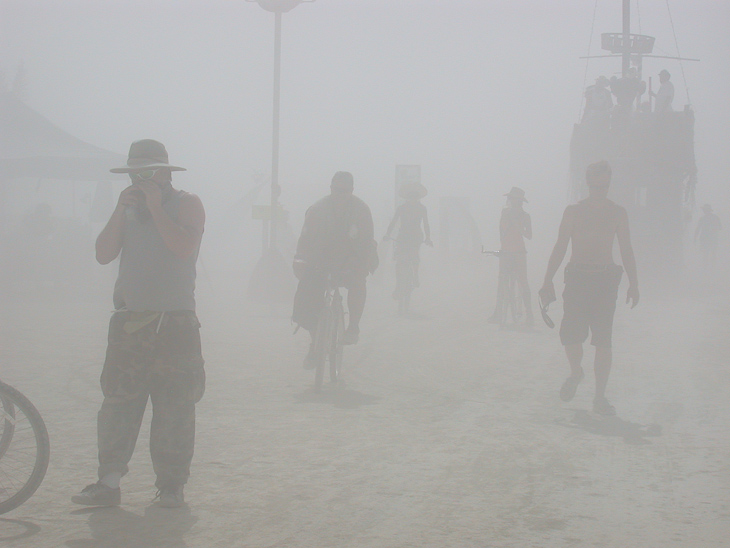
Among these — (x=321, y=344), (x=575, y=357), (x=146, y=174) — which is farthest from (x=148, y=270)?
(x=575, y=357)

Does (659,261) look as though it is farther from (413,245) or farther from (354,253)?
(354,253)

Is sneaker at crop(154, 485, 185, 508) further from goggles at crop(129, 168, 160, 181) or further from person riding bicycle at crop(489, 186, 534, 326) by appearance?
person riding bicycle at crop(489, 186, 534, 326)

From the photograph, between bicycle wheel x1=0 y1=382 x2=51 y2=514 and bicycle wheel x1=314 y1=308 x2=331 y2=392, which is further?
bicycle wheel x1=314 y1=308 x2=331 y2=392

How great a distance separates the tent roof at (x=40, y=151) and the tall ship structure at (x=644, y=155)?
13.2 m

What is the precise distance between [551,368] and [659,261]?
1883cm

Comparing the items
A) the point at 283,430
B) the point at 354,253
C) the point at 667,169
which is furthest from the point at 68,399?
the point at 667,169

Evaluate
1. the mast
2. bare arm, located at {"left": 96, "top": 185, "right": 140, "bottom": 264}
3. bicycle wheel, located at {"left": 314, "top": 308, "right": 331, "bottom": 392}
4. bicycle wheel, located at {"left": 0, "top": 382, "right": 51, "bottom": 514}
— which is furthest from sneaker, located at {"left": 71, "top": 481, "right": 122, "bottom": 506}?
the mast

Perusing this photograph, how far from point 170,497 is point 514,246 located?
1065 centimetres

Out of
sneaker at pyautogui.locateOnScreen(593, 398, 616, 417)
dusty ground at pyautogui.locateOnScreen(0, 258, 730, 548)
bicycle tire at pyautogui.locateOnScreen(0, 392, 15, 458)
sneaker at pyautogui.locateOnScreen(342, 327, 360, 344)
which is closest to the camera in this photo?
dusty ground at pyautogui.locateOnScreen(0, 258, 730, 548)

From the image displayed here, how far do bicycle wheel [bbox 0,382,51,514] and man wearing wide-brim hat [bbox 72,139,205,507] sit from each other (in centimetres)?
30

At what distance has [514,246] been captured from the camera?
15.1 m

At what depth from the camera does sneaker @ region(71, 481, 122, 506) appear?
4891 millimetres

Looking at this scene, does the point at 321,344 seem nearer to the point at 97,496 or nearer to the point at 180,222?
the point at 180,222

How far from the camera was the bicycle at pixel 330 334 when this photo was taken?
890cm
